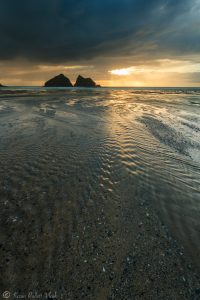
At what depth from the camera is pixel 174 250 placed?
3797 mm

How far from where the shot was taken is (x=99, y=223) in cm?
449

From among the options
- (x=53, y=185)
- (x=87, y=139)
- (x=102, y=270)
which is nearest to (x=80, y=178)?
(x=53, y=185)

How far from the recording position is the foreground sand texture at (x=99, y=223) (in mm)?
3133

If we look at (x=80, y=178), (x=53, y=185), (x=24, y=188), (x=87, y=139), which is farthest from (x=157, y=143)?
(x=24, y=188)

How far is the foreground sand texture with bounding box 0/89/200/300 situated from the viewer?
3133 millimetres

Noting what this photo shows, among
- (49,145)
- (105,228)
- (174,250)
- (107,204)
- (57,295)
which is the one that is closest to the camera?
(57,295)

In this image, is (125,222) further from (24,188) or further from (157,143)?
(157,143)

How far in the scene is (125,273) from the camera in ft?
10.8

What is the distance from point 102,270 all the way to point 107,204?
1.98m

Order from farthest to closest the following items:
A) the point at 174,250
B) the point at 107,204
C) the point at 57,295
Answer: the point at 107,204, the point at 174,250, the point at 57,295

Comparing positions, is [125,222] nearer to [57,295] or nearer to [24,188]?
[57,295]

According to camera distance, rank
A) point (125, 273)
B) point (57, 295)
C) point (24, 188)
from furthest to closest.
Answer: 1. point (24, 188)
2. point (125, 273)
3. point (57, 295)

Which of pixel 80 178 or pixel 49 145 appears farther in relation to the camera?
pixel 49 145

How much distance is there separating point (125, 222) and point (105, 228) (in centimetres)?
56
